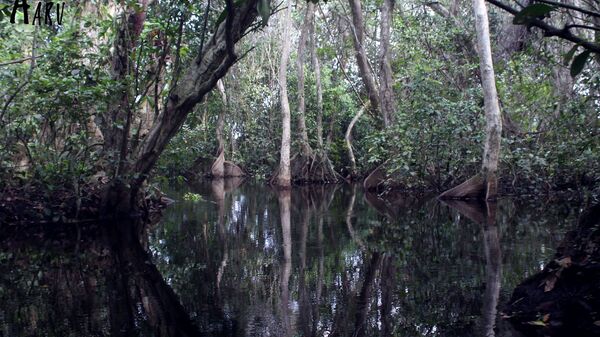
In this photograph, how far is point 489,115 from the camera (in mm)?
11477

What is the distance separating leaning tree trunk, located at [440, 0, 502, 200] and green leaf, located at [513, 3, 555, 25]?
1020cm

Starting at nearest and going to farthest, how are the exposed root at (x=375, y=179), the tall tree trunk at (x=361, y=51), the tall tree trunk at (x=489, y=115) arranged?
the tall tree trunk at (x=489, y=115) < the exposed root at (x=375, y=179) < the tall tree trunk at (x=361, y=51)

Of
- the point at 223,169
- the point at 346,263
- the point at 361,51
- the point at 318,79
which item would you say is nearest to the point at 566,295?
the point at 346,263

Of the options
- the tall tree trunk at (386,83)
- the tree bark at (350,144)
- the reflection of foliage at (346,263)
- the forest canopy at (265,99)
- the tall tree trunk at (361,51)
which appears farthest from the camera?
the tree bark at (350,144)

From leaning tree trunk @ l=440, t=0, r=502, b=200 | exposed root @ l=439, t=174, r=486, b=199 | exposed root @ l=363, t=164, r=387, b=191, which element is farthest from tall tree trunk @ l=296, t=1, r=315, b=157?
exposed root @ l=439, t=174, r=486, b=199

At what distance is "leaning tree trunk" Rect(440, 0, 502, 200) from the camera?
11461 millimetres

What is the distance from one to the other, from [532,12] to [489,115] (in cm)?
1033

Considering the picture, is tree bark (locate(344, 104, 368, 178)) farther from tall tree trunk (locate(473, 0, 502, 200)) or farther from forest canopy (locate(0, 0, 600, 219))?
tall tree trunk (locate(473, 0, 502, 200))

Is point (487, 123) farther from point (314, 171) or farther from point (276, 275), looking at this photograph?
point (314, 171)

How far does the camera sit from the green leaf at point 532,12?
5.39 ft

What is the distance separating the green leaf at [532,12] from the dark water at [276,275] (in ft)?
5.89

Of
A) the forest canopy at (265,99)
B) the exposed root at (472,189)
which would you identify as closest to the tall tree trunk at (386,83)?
the forest canopy at (265,99)

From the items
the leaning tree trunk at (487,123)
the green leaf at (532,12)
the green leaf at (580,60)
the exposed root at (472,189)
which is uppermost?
the leaning tree trunk at (487,123)

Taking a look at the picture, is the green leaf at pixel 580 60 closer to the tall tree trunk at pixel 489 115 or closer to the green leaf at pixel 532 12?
the green leaf at pixel 532 12
